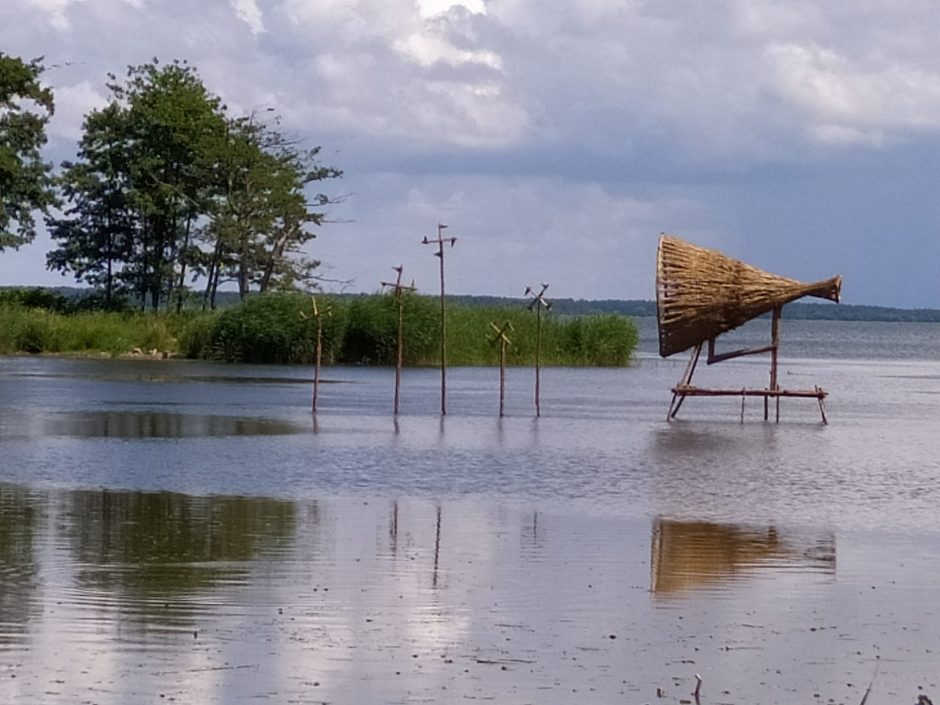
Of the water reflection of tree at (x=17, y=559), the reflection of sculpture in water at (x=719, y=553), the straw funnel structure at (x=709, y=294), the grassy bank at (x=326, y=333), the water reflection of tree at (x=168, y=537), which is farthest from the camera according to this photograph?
the grassy bank at (x=326, y=333)

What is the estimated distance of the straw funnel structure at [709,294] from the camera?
133 feet

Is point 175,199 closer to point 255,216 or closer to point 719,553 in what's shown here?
point 255,216

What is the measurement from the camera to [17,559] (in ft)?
50.4

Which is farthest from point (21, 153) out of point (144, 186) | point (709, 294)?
point (709, 294)

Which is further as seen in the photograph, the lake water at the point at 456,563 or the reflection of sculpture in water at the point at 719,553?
the reflection of sculpture in water at the point at 719,553

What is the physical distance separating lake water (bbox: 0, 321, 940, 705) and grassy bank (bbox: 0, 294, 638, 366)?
27.9m

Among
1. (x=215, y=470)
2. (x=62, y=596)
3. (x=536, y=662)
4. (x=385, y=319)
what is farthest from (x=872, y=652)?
(x=385, y=319)

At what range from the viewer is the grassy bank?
65.4m

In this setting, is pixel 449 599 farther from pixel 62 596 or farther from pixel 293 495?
pixel 293 495

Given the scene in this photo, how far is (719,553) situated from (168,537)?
531cm

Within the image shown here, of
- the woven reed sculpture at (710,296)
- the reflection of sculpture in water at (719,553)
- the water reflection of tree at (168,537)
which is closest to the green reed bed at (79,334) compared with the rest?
the woven reed sculpture at (710,296)

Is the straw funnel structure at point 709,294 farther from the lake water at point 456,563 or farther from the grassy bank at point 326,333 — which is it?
the grassy bank at point 326,333

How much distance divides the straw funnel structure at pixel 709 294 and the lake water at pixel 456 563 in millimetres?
4410

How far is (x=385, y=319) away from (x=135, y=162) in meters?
17.2
